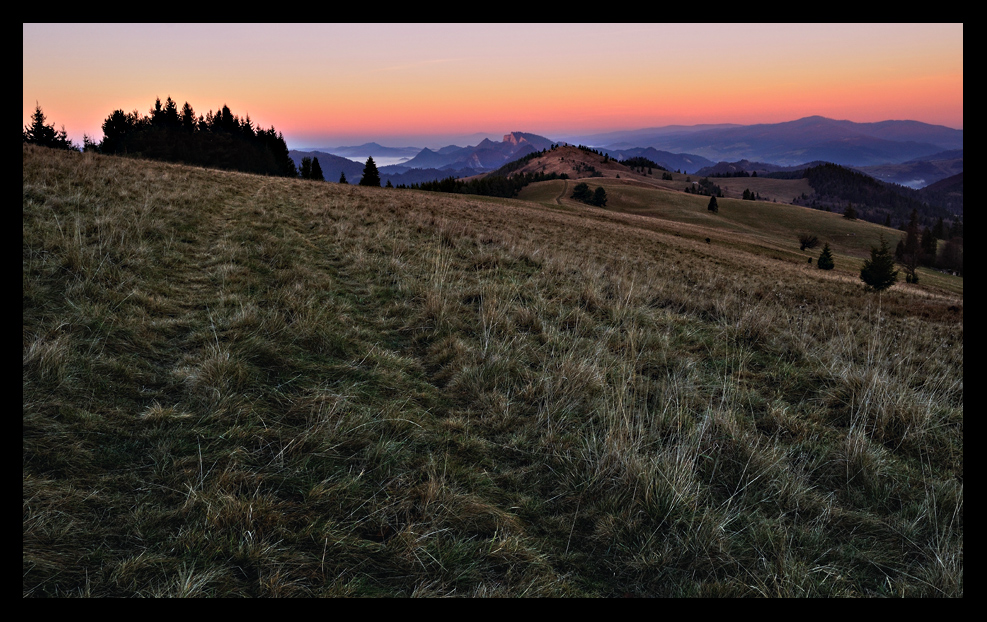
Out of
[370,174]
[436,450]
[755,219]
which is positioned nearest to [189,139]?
[370,174]

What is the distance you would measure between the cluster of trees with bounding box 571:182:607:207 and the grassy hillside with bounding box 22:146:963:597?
3821 inches

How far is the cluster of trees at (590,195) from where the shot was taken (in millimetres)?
97625

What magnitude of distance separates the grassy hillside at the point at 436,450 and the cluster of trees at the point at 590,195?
318ft

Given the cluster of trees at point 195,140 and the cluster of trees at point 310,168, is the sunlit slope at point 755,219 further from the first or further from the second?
the cluster of trees at point 195,140

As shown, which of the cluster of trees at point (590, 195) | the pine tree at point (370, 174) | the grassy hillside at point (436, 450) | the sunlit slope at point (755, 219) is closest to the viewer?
the grassy hillside at point (436, 450)

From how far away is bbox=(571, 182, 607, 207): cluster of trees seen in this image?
9762 centimetres

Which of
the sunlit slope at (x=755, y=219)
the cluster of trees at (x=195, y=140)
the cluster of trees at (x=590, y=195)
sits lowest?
the sunlit slope at (x=755, y=219)

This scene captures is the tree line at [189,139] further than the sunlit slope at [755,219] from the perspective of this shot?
No

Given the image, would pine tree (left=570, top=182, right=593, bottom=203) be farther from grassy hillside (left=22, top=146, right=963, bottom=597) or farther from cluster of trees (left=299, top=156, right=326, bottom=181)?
grassy hillside (left=22, top=146, right=963, bottom=597)

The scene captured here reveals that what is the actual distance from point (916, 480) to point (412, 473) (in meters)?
3.73

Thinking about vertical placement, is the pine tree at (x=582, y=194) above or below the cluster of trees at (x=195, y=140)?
below

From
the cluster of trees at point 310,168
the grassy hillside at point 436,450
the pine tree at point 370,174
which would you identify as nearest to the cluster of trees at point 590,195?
the pine tree at point 370,174

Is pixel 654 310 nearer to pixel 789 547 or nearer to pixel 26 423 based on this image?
pixel 789 547
